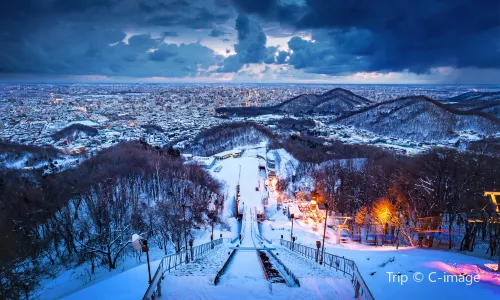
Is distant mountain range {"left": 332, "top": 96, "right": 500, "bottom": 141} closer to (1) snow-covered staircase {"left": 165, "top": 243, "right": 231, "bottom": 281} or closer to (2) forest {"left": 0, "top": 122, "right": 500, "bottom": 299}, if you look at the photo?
(2) forest {"left": 0, "top": 122, "right": 500, "bottom": 299}

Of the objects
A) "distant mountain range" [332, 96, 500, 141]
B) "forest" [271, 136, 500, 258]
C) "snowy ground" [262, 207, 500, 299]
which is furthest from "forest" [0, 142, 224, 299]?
"distant mountain range" [332, 96, 500, 141]

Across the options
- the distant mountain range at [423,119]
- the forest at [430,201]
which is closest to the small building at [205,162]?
the forest at [430,201]

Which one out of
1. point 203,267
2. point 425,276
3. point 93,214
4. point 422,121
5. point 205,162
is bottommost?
point 93,214

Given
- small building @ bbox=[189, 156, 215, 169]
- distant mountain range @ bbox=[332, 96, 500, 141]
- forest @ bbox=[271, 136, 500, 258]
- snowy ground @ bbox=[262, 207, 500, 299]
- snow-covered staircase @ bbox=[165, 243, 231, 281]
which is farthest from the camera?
distant mountain range @ bbox=[332, 96, 500, 141]

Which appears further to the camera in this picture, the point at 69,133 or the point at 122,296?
the point at 69,133

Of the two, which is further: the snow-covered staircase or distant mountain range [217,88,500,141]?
distant mountain range [217,88,500,141]

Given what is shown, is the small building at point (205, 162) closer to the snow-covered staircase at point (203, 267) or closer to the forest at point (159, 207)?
the forest at point (159, 207)

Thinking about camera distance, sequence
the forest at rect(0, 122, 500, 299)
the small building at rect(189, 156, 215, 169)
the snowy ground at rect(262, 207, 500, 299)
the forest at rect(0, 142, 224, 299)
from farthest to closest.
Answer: the small building at rect(189, 156, 215, 169) → the forest at rect(0, 122, 500, 299) → the forest at rect(0, 142, 224, 299) → the snowy ground at rect(262, 207, 500, 299)

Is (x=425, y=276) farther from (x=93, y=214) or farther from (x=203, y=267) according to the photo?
(x=93, y=214)

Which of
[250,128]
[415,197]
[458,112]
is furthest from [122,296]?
[458,112]

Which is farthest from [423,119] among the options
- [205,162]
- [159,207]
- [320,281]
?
[320,281]

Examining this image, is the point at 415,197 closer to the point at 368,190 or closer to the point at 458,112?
the point at 368,190
